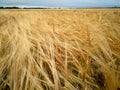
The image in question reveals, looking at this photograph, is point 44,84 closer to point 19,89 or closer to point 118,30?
point 19,89

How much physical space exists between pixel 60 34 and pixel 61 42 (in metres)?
0.11

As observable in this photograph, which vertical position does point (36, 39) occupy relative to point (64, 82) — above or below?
above

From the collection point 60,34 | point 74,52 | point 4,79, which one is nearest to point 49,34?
point 60,34

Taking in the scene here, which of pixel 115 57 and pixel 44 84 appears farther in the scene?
pixel 115 57

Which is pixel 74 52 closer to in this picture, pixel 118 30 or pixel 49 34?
pixel 49 34

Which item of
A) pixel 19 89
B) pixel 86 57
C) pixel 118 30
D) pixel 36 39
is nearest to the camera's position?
pixel 19 89

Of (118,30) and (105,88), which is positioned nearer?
(105,88)

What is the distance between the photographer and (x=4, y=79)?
0.64m

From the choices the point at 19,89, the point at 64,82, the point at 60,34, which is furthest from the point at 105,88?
the point at 60,34

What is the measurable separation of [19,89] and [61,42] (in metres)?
0.27

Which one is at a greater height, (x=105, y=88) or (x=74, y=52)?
(x=74, y=52)

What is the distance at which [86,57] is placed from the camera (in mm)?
680

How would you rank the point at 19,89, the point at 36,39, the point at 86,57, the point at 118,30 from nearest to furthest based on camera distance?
the point at 19,89 < the point at 86,57 < the point at 36,39 < the point at 118,30

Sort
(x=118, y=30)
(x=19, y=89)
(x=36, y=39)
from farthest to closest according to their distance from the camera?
(x=118, y=30), (x=36, y=39), (x=19, y=89)
